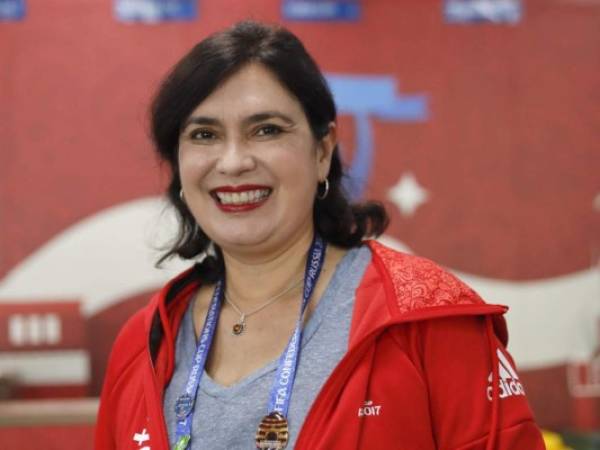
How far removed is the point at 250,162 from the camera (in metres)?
1.33

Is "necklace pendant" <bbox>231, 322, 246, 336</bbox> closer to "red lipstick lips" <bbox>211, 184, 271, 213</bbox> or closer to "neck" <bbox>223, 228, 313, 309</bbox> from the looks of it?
"neck" <bbox>223, 228, 313, 309</bbox>

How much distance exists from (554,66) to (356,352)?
103 inches

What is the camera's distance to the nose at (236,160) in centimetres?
133

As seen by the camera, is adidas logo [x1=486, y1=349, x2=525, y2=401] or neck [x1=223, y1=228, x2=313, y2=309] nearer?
adidas logo [x1=486, y1=349, x2=525, y2=401]

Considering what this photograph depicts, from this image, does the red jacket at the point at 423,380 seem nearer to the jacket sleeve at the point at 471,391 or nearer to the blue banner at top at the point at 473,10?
the jacket sleeve at the point at 471,391

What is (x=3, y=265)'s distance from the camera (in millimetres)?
3287

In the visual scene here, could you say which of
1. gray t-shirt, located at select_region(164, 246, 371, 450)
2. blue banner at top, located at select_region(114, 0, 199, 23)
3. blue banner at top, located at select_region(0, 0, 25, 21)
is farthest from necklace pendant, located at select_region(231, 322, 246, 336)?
blue banner at top, located at select_region(0, 0, 25, 21)

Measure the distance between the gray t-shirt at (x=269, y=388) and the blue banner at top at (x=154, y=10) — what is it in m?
2.23

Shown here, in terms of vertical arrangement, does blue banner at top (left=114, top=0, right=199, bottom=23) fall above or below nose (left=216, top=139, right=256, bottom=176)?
above

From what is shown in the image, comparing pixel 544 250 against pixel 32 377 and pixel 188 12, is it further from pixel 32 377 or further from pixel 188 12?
pixel 32 377

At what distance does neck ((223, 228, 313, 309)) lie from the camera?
1470 mm

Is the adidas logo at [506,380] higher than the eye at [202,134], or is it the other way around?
the eye at [202,134]

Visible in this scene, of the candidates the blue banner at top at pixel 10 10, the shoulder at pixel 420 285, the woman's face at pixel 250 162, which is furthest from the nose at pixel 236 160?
the blue banner at top at pixel 10 10

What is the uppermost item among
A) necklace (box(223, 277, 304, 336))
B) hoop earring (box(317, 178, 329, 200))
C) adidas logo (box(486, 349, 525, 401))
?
hoop earring (box(317, 178, 329, 200))
